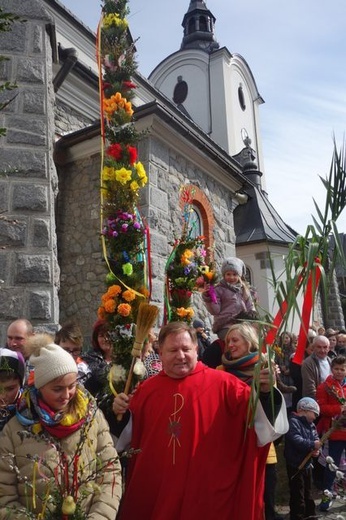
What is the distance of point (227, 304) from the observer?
471 centimetres

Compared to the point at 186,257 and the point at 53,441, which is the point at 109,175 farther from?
the point at 53,441

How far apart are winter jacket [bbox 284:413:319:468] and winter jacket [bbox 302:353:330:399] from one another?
1.43 meters

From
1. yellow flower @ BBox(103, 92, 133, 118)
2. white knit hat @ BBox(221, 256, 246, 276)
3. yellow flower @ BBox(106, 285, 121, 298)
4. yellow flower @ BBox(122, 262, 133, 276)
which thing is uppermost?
yellow flower @ BBox(103, 92, 133, 118)

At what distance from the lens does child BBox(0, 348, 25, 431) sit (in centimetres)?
263

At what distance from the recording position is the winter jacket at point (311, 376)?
19.6 feet

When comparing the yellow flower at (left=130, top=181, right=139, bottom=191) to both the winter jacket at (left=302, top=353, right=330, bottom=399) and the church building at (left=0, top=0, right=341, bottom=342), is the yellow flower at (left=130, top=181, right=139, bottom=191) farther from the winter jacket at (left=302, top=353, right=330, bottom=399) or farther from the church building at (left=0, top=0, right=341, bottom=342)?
the winter jacket at (left=302, top=353, right=330, bottom=399)

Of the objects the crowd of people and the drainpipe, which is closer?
the crowd of people

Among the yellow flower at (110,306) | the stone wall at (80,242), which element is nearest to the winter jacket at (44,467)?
the yellow flower at (110,306)

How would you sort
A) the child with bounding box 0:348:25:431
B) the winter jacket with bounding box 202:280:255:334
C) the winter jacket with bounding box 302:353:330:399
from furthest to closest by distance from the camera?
the winter jacket with bounding box 302:353:330:399 < the winter jacket with bounding box 202:280:255:334 < the child with bounding box 0:348:25:431

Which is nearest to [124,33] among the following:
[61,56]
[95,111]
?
[61,56]

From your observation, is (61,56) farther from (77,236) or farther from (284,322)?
(284,322)

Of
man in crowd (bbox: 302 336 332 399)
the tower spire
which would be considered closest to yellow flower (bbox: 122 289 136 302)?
man in crowd (bbox: 302 336 332 399)

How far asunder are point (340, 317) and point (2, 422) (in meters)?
19.4

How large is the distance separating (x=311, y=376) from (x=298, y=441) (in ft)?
5.86
